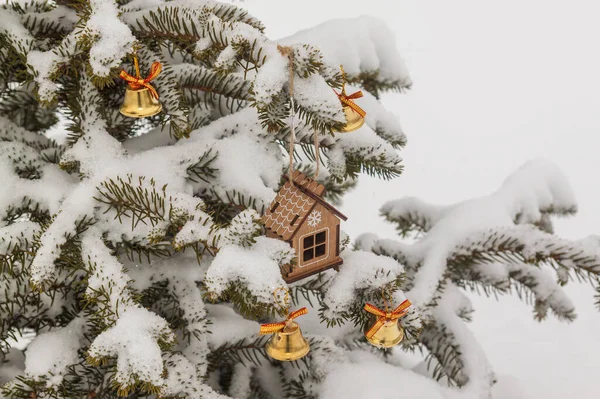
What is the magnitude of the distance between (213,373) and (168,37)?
2.58 ft

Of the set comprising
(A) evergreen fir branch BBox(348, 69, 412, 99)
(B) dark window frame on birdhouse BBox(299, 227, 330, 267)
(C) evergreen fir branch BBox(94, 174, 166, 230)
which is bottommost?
(B) dark window frame on birdhouse BBox(299, 227, 330, 267)

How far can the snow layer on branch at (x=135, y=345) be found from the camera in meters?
1.02

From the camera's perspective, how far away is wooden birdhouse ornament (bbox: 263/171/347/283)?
1.12 metres

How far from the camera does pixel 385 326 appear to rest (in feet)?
3.88

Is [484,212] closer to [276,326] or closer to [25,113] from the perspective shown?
[276,326]

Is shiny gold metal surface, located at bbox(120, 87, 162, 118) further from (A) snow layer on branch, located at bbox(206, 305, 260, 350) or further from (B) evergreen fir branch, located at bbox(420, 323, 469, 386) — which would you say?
(B) evergreen fir branch, located at bbox(420, 323, 469, 386)

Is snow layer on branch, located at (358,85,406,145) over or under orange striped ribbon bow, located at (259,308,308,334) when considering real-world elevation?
over

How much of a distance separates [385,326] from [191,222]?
0.38m

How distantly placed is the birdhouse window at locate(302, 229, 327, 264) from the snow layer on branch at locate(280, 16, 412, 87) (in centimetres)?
52

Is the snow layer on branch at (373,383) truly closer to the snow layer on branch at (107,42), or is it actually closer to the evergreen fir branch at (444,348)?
the evergreen fir branch at (444,348)

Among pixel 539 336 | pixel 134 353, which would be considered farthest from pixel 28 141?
pixel 539 336

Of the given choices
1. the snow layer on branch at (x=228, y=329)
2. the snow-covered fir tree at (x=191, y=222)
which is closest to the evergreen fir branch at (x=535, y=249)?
the snow-covered fir tree at (x=191, y=222)

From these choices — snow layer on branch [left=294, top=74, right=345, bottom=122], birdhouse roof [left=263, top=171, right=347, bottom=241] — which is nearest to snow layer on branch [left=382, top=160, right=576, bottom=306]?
birdhouse roof [left=263, top=171, right=347, bottom=241]

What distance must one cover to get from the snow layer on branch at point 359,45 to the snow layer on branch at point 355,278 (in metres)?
0.52
